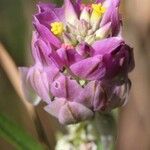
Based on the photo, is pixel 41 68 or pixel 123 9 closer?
pixel 41 68

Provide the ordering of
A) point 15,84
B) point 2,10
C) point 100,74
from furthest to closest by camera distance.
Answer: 1. point 2,10
2. point 15,84
3. point 100,74

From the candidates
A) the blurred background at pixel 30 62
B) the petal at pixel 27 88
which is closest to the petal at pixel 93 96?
the petal at pixel 27 88

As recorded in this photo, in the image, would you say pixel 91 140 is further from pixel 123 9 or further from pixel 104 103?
pixel 123 9

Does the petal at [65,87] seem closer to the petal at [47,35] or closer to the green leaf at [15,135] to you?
the petal at [47,35]

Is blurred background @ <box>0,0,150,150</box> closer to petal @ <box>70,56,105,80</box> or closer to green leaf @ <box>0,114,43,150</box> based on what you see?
green leaf @ <box>0,114,43,150</box>

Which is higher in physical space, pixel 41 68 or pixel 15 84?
pixel 41 68

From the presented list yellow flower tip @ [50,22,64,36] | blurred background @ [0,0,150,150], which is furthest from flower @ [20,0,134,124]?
blurred background @ [0,0,150,150]

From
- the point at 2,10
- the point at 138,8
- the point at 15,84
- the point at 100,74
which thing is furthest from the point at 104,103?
the point at 2,10
